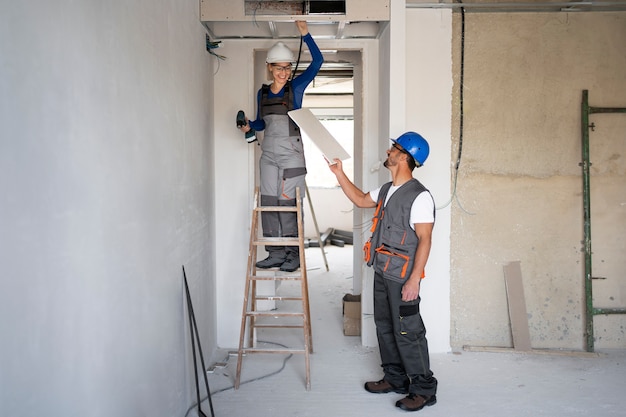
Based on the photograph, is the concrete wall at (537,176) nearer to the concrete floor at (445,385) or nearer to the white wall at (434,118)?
the white wall at (434,118)

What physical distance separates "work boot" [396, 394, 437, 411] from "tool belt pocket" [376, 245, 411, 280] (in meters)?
0.70

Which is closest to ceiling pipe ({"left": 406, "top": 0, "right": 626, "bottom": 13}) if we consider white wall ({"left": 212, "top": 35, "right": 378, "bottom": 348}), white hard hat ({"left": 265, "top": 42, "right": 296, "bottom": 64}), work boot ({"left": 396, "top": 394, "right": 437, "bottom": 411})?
white wall ({"left": 212, "top": 35, "right": 378, "bottom": 348})

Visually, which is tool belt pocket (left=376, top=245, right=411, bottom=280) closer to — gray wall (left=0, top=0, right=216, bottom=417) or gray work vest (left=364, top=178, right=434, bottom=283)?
gray work vest (left=364, top=178, right=434, bottom=283)

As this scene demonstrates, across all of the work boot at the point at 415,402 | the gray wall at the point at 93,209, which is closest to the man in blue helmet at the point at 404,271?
the work boot at the point at 415,402

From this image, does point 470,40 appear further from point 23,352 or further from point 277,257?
point 23,352

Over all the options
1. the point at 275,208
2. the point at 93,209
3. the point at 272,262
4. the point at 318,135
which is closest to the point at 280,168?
the point at 275,208

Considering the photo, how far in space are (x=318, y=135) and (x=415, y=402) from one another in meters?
1.73

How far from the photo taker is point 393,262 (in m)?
3.03

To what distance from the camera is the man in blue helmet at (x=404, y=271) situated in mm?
2969

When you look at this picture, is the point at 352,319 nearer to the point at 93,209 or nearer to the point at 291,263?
the point at 291,263

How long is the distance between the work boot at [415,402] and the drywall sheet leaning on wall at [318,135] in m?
1.50

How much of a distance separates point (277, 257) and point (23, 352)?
8.02ft

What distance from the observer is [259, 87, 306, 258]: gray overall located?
3.59 meters

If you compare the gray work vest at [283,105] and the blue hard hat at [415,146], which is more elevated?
the gray work vest at [283,105]
